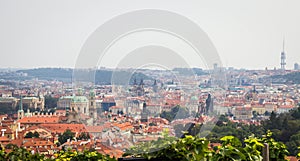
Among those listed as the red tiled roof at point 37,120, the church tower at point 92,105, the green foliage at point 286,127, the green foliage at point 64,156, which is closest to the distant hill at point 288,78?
the red tiled roof at point 37,120

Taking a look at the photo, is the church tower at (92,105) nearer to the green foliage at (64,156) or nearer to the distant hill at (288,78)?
the green foliage at (64,156)

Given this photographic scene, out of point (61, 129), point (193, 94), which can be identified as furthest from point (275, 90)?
point (193, 94)

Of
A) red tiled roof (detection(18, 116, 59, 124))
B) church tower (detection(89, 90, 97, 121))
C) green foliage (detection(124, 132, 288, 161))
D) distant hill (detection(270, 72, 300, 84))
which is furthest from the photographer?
distant hill (detection(270, 72, 300, 84))

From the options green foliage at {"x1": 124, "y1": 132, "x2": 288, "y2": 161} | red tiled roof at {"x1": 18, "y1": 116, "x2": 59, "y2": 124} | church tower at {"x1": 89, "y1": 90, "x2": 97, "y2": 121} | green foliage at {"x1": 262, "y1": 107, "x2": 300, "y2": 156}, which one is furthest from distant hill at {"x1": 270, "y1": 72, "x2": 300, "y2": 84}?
green foliage at {"x1": 124, "y1": 132, "x2": 288, "y2": 161}

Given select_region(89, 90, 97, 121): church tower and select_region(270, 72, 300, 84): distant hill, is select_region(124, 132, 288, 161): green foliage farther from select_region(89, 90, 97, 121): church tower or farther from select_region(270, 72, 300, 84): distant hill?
select_region(270, 72, 300, 84): distant hill

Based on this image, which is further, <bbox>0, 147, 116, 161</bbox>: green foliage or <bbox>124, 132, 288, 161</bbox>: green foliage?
<bbox>0, 147, 116, 161</bbox>: green foliage

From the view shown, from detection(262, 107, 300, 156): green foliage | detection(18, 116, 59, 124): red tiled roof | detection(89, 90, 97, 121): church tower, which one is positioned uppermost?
detection(89, 90, 97, 121): church tower

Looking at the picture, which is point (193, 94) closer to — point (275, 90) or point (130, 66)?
point (130, 66)

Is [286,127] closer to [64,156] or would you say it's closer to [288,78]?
[64,156]
